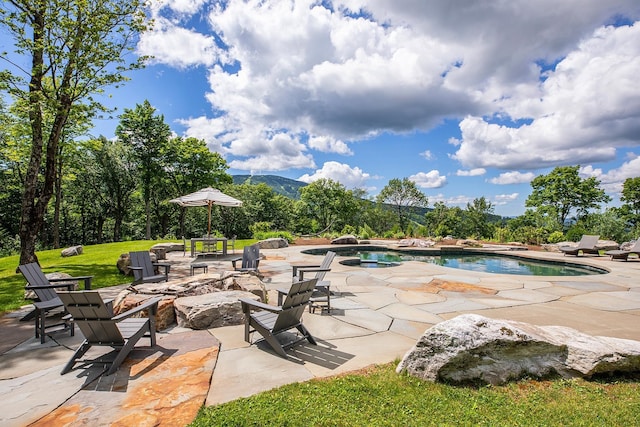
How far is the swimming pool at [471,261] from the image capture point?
11.8m

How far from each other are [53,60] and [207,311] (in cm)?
935

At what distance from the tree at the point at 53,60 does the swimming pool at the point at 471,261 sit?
9.72 m

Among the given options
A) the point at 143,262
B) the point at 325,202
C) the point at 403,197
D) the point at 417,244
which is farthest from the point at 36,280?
the point at 403,197

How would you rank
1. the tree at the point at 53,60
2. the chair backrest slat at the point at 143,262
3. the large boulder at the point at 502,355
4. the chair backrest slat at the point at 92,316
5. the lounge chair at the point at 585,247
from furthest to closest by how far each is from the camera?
the lounge chair at the point at 585,247 → the tree at the point at 53,60 → the chair backrest slat at the point at 143,262 → the chair backrest slat at the point at 92,316 → the large boulder at the point at 502,355

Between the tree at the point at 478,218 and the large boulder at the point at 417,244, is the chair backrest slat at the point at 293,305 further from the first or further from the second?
the tree at the point at 478,218

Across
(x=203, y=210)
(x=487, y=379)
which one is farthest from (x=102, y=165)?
(x=487, y=379)

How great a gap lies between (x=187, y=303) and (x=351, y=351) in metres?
2.55

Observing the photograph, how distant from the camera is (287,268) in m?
9.84

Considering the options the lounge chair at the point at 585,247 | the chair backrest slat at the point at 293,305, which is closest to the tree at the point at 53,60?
the chair backrest slat at the point at 293,305

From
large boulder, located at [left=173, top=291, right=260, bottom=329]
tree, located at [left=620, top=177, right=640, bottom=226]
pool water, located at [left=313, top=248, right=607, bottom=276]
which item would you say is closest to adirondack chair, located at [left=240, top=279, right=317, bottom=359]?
large boulder, located at [left=173, top=291, right=260, bottom=329]

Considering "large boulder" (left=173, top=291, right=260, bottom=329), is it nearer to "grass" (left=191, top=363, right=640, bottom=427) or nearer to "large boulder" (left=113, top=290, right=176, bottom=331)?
"large boulder" (left=113, top=290, right=176, bottom=331)

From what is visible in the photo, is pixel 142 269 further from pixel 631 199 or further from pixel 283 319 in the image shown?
pixel 631 199

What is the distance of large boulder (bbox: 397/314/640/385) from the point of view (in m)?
2.92

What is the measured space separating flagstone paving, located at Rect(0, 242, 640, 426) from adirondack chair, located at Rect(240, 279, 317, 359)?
0.45ft
